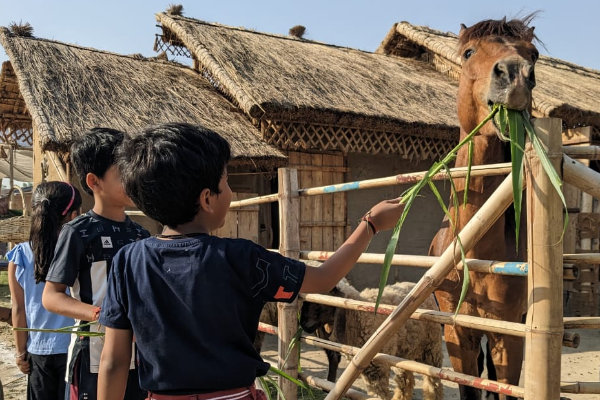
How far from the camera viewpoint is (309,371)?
19.2ft

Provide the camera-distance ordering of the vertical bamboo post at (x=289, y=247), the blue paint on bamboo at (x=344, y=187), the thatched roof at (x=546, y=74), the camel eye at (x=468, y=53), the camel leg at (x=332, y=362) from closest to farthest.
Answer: the blue paint on bamboo at (x=344, y=187) < the camel eye at (x=468, y=53) < the vertical bamboo post at (x=289, y=247) < the camel leg at (x=332, y=362) < the thatched roof at (x=546, y=74)

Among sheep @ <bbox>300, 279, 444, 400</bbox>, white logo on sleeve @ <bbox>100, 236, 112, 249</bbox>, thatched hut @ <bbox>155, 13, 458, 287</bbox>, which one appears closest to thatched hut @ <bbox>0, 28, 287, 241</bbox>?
thatched hut @ <bbox>155, 13, 458, 287</bbox>

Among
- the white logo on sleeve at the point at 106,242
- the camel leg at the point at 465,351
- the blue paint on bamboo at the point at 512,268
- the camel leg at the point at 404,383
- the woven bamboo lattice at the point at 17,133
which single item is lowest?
the camel leg at the point at 404,383

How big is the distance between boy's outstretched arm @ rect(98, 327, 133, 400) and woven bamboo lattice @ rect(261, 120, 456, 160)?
21.1 ft

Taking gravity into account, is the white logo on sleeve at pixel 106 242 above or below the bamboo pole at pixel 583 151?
below

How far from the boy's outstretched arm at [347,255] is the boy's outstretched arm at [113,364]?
579mm

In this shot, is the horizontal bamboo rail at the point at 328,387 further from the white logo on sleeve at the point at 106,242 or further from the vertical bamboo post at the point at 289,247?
the white logo on sleeve at the point at 106,242

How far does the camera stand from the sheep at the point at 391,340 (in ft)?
14.5

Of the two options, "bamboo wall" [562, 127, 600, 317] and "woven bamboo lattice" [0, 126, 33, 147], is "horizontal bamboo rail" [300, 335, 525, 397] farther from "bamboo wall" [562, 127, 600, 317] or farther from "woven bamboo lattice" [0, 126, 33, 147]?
"woven bamboo lattice" [0, 126, 33, 147]

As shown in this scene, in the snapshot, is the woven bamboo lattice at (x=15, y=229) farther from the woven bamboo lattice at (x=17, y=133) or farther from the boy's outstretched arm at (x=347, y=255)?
the boy's outstretched arm at (x=347, y=255)

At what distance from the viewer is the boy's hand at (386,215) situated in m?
1.75

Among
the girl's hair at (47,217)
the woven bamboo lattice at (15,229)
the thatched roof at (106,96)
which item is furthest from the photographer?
the thatched roof at (106,96)

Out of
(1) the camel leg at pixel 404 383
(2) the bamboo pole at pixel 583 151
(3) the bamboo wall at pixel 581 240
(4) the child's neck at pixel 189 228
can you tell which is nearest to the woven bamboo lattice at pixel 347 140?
(3) the bamboo wall at pixel 581 240

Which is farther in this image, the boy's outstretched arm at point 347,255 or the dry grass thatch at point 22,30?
the dry grass thatch at point 22,30
